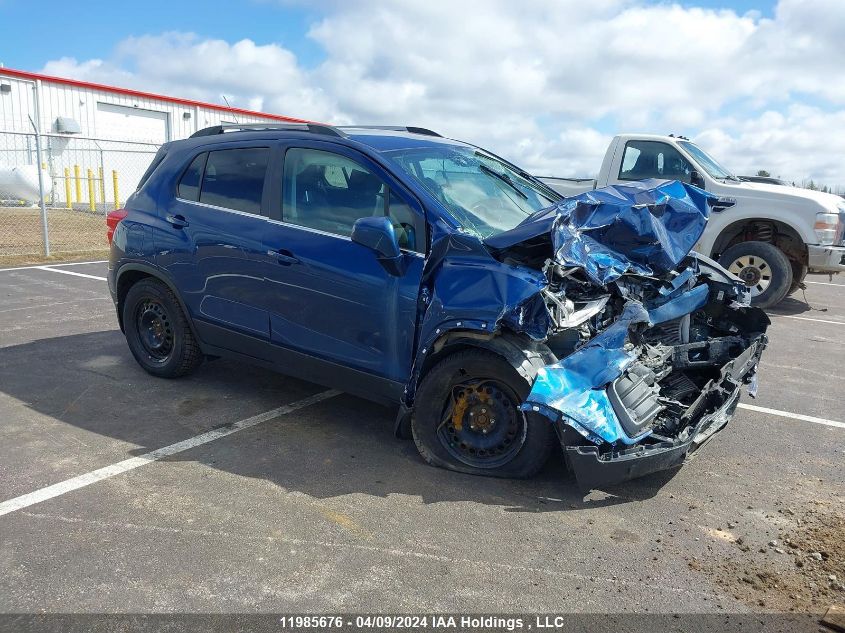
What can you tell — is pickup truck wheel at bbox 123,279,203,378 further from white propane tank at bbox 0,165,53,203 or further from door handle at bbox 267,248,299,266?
white propane tank at bbox 0,165,53,203

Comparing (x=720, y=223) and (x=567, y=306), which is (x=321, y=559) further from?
(x=720, y=223)

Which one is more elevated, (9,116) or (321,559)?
(9,116)

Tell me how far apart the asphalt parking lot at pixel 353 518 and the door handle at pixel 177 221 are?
128cm

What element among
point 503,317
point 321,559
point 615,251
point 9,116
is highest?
point 9,116

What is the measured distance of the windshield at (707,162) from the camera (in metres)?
9.60

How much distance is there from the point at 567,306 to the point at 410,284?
884 millimetres

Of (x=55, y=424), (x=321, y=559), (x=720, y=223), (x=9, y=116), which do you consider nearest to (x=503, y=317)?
(x=321, y=559)

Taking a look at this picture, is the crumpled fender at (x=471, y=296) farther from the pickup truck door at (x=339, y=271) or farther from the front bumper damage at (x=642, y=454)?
the front bumper damage at (x=642, y=454)

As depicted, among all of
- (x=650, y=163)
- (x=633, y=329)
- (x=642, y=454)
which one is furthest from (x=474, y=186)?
(x=650, y=163)

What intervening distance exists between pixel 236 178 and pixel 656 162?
22.5 ft

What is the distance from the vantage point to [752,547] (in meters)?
3.21

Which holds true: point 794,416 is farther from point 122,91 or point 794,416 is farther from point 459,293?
point 122,91

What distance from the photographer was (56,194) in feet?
78.8

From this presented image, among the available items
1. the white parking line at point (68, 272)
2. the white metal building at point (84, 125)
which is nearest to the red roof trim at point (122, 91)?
the white metal building at point (84, 125)
